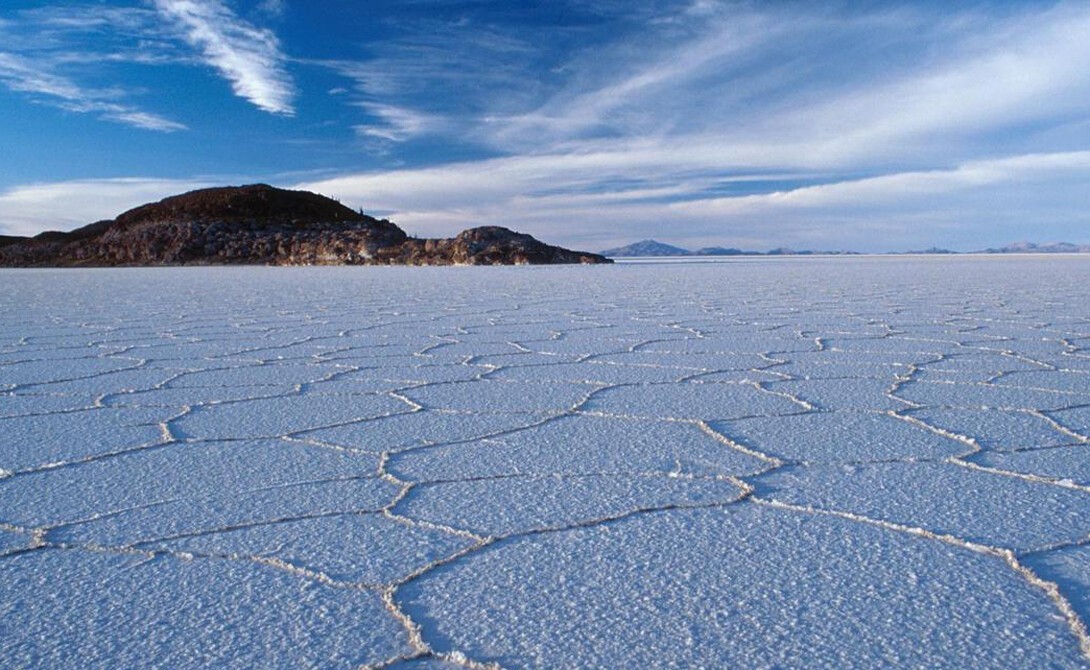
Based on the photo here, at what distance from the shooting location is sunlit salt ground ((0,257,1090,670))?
3.59ft

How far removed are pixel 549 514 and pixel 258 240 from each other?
47.4m

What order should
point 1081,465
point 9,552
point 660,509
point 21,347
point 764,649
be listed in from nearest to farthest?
point 764,649 → point 9,552 → point 660,509 → point 1081,465 → point 21,347

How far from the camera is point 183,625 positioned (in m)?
1.13

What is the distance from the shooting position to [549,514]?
5.16 ft

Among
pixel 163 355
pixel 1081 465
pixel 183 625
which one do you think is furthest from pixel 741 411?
pixel 163 355

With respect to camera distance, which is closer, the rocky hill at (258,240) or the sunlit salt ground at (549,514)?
the sunlit salt ground at (549,514)

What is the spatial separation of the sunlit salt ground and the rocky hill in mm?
28409

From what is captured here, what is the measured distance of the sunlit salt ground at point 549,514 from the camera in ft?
3.59

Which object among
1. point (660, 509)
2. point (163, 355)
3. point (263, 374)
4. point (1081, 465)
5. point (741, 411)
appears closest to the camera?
point (660, 509)

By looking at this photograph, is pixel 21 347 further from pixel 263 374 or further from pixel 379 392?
pixel 379 392

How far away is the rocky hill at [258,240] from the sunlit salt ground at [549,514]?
2841cm

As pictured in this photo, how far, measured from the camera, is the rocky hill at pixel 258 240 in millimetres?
33812

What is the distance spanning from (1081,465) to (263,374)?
108 inches

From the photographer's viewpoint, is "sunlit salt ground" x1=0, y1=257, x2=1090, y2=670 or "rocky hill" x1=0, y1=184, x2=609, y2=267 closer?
"sunlit salt ground" x1=0, y1=257, x2=1090, y2=670
